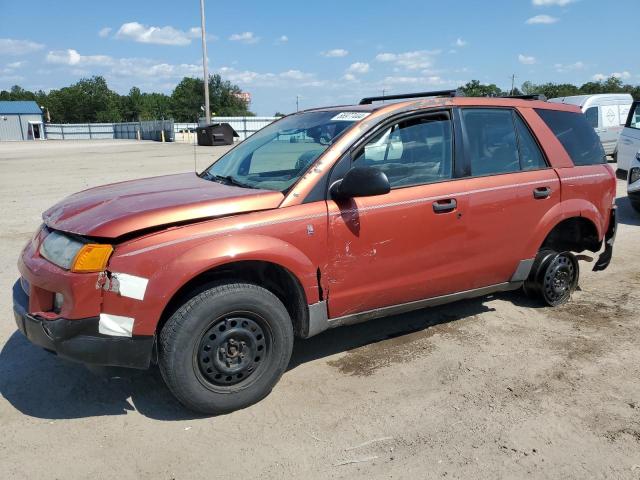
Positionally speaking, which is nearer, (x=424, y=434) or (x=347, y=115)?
(x=424, y=434)

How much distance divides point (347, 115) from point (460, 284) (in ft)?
5.07

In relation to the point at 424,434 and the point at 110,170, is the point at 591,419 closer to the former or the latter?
the point at 424,434

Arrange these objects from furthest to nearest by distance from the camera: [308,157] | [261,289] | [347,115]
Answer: [347,115], [308,157], [261,289]

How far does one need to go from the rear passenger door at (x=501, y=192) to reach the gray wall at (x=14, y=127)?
8383 cm

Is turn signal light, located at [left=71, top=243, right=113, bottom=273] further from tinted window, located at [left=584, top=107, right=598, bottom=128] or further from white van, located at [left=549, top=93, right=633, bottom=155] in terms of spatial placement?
tinted window, located at [left=584, top=107, right=598, bottom=128]

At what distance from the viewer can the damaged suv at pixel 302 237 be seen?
2881mm

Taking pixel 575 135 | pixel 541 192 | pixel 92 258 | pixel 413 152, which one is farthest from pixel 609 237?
pixel 92 258

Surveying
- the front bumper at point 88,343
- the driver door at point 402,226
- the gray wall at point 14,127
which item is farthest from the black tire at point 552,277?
the gray wall at point 14,127

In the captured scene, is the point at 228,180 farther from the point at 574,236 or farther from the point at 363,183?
the point at 574,236

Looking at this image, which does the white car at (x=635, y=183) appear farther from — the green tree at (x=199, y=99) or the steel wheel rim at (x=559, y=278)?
the green tree at (x=199, y=99)

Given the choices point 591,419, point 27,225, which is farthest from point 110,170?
point 591,419

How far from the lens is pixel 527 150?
14.6ft

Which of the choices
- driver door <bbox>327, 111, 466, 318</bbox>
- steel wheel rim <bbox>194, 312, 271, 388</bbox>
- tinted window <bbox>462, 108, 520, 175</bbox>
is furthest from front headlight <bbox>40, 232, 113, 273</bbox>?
tinted window <bbox>462, 108, 520, 175</bbox>

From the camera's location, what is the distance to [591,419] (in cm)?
313
